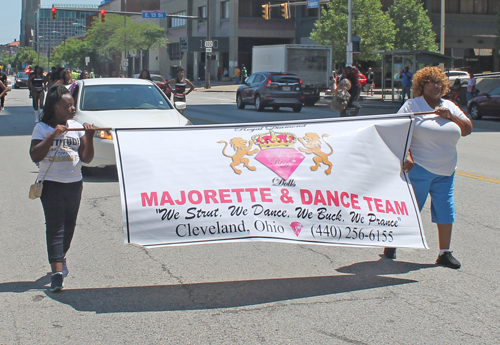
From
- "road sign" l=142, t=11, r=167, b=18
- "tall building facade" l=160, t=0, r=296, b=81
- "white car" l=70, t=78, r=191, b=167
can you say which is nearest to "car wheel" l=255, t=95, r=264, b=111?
"white car" l=70, t=78, r=191, b=167

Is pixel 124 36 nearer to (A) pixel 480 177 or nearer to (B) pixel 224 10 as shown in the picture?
(B) pixel 224 10

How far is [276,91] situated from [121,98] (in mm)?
15373

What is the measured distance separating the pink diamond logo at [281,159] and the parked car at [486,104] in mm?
20613

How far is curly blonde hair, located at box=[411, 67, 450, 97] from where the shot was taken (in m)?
5.46

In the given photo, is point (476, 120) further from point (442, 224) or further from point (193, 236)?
point (193, 236)

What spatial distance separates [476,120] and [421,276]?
20.8 meters

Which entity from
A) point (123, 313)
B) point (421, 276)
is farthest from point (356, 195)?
point (123, 313)

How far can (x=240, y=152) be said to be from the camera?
5.02 metres

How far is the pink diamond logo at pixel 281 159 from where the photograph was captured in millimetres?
4996

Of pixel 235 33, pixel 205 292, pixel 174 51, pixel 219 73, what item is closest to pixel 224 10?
pixel 235 33

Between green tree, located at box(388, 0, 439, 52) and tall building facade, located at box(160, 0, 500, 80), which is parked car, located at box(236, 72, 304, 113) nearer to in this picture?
green tree, located at box(388, 0, 439, 52)

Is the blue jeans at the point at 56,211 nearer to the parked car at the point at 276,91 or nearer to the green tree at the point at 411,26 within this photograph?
the parked car at the point at 276,91

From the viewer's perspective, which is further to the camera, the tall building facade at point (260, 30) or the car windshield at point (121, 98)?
the tall building facade at point (260, 30)

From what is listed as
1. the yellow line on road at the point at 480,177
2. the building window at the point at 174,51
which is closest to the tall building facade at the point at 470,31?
the building window at the point at 174,51
